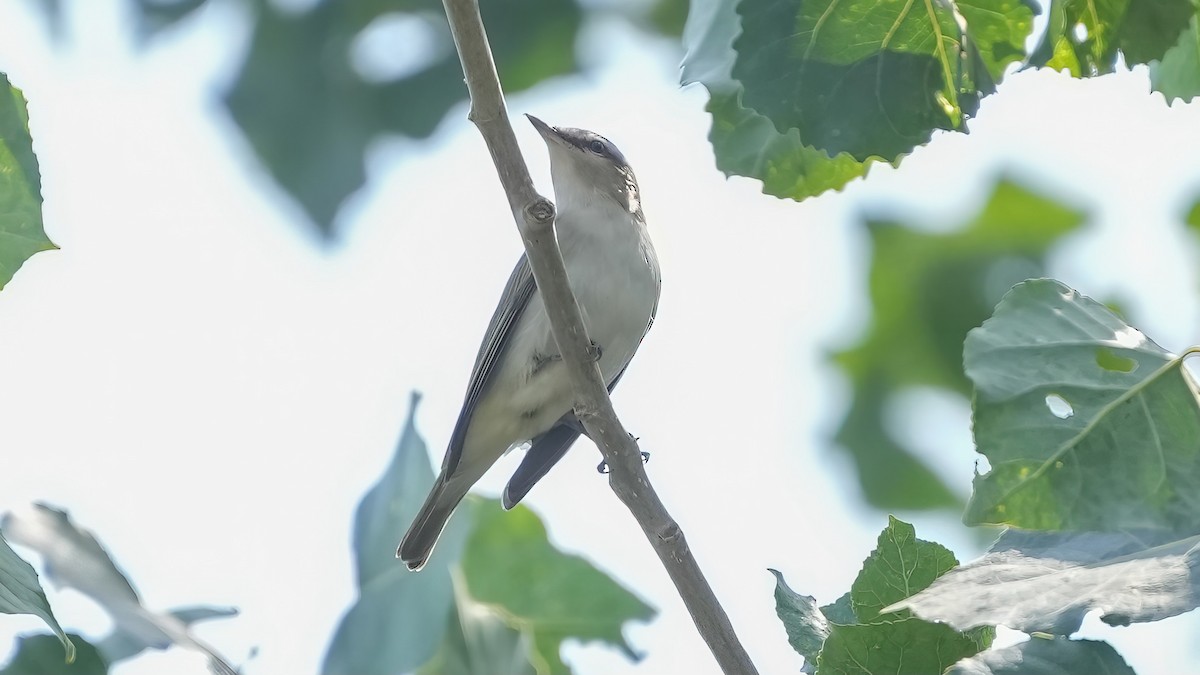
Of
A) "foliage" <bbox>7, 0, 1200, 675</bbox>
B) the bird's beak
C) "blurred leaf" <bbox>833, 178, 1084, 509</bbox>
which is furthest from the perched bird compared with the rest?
"foliage" <bbox>7, 0, 1200, 675</bbox>

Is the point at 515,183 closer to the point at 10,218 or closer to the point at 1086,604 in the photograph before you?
the point at 10,218

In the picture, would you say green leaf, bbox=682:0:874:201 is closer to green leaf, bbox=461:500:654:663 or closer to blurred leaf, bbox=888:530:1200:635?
blurred leaf, bbox=888:530:1200:635

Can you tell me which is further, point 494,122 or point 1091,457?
point 494,122

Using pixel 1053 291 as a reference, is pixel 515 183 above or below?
above

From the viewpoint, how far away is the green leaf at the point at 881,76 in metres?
2.21

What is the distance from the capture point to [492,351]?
5.29 metres

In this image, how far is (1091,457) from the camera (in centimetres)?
209

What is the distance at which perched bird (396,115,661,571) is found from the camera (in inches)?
202

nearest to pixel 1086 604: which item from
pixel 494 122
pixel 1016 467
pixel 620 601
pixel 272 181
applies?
pixel 1016 467

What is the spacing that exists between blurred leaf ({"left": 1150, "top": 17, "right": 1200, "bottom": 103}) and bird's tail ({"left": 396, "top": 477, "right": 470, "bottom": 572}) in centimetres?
358

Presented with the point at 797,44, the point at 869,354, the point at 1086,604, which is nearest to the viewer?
the point at 1086,604

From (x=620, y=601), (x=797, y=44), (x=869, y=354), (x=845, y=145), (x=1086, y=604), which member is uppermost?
(x=797, y=44)

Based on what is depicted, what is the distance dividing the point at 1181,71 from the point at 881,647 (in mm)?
1299

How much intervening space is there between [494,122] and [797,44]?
21.5 inches
